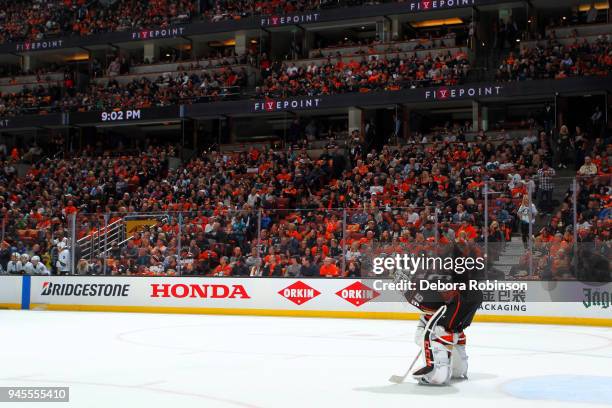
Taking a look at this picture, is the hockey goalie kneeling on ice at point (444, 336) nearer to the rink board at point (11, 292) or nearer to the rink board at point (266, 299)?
the rink board at point (266, 299)

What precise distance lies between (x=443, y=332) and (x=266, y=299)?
430 inches

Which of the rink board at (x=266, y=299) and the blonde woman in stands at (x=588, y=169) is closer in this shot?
the rink board at (x=266, y=299)

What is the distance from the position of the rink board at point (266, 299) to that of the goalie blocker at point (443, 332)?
857 cm

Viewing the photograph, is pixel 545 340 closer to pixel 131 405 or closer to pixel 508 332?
pixel 508 332

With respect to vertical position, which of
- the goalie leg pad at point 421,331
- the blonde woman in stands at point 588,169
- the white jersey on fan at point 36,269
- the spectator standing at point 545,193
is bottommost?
the white jersey on fan at point 36,269

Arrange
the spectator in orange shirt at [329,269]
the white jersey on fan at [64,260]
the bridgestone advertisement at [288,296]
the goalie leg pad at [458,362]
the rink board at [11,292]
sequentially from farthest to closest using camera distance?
the rink board at [11,292], the white jersey on fan at [64,260], the spectator in orange shirt at [329,269], the bridgestone advertisement at [288,296], the goalie leg pad at [458,362]

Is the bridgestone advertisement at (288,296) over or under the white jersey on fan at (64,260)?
under

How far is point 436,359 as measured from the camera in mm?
8484

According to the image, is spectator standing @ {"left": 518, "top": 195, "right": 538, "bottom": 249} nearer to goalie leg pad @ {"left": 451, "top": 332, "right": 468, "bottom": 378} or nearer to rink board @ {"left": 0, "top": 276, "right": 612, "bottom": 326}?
rink board @ {"left": 0, "top": 276, "right": 612, "bottom": 326}

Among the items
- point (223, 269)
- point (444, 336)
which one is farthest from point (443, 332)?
point (223, 269)

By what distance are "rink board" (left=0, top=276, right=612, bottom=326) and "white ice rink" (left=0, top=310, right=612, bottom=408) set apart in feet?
2.63

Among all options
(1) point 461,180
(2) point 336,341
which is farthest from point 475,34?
(2) point 336,341

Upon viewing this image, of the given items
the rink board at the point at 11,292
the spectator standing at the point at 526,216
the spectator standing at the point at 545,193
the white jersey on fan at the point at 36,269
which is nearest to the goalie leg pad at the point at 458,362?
the spectator standing at the point at 526,216

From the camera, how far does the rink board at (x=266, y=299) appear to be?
16984mm
